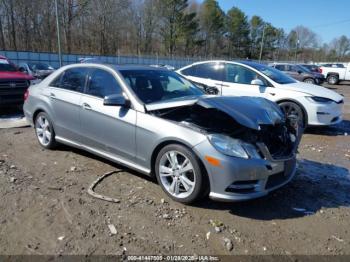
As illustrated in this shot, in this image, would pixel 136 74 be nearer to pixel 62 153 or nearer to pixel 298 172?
pixel 62 153

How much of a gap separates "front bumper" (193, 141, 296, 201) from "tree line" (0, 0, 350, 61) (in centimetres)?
5082

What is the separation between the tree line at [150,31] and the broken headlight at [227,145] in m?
50.7

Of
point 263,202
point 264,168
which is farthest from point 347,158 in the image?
point 264,168

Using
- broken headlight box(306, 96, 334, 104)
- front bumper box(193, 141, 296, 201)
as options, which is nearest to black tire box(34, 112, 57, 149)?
front bumper box(193, 141, 296, 201)

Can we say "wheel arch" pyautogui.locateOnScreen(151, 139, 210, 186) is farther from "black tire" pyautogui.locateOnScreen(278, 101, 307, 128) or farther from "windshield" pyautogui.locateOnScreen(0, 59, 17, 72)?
"windshield" pyautogui.locateOnScreen(0, 59, 17, 72)

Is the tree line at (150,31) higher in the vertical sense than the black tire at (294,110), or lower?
higher

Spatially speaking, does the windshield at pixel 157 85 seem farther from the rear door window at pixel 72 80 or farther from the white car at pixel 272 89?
the white car at pixel 272 89

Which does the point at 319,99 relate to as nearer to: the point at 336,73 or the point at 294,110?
the point at 294,110

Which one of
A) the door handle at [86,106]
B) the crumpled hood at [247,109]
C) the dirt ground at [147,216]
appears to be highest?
the crumpled hood at [247,109]

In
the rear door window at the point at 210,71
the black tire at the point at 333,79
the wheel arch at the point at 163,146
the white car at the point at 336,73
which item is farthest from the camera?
the black tire at the point at 333,79

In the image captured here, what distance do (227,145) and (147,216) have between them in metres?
1.16

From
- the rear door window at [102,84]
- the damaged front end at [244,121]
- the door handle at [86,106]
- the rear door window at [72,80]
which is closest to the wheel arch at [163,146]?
the damaged front end at [244,121]

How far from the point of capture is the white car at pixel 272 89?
7355 millimetres

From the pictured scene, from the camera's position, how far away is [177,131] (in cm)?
361
